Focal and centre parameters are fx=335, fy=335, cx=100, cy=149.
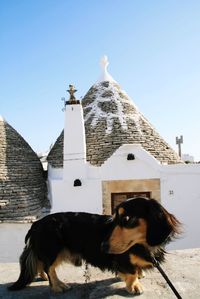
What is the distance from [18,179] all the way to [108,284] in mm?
7966

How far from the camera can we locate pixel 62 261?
8.46ft

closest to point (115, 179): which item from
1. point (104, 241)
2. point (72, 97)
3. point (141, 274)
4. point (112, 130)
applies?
point (112, 130)

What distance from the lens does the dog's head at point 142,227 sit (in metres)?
2.13

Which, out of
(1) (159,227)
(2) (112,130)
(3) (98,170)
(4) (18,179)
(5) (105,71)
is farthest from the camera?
(5) (105,71)

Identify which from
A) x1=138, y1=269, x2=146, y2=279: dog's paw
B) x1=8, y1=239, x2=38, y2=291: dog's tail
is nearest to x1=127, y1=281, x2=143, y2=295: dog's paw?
x1=138, y1=269, x2=146, y2=279: dog's paw

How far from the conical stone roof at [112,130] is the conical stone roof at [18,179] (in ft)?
2.49

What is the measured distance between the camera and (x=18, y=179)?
1005cm

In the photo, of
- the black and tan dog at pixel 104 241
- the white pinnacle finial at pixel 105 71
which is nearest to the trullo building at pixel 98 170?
the white pinnacle finial at pixel 105 71

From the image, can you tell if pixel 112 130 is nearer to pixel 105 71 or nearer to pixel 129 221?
pixel 105 71

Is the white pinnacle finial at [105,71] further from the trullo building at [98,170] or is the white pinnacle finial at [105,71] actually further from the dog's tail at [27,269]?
the dog's tail at [27,269]

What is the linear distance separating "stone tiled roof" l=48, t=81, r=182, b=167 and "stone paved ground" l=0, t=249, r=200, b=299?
7.26m

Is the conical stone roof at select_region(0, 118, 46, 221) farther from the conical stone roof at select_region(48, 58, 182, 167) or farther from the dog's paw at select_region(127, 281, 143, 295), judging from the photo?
the dog's paw at select_region(127, 281, 143, 295)

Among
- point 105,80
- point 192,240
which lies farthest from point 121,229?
point 105,80

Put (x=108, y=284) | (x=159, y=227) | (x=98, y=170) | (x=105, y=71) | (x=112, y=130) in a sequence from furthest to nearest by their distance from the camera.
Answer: (x=105, y=71) → (x=112, y=130) → (x=98, y=170) → (x=108, y=284) → (x=159, y=227)
